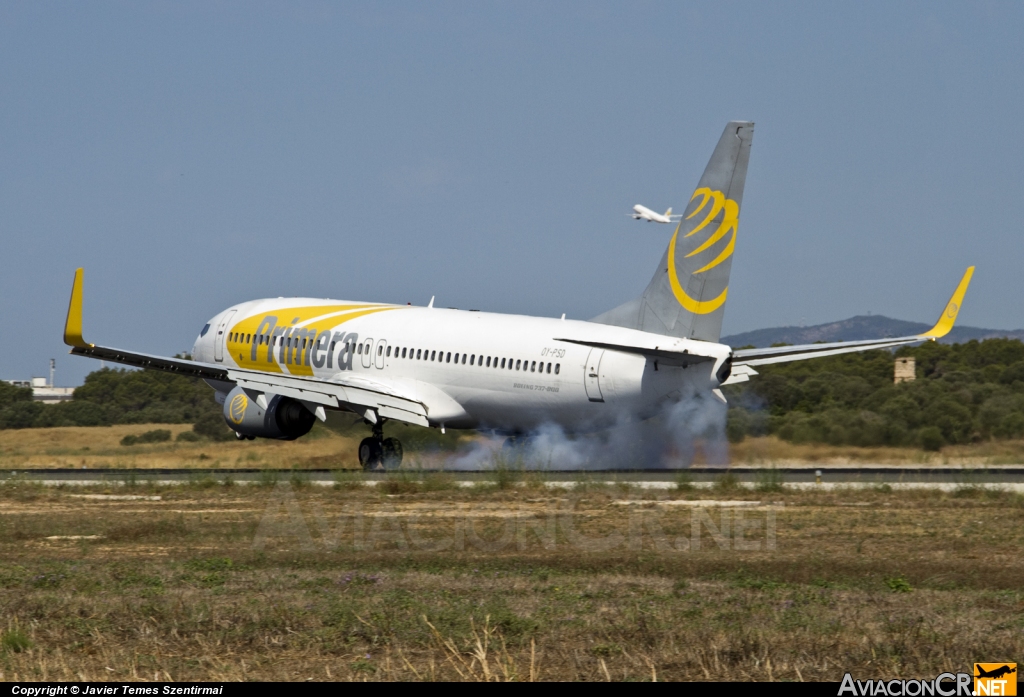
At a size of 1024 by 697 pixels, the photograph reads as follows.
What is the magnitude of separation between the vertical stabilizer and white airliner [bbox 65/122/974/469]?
26mm

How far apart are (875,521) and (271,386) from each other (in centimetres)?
1813

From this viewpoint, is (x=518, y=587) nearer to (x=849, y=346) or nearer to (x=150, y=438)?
(x=849, y=346)

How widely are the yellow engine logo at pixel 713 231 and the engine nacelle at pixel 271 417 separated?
39.3 ft

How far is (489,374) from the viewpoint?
35.1 metres

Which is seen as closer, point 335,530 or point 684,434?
point 335,530

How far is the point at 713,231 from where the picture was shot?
3144cm

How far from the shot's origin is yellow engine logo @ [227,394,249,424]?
1503 inches

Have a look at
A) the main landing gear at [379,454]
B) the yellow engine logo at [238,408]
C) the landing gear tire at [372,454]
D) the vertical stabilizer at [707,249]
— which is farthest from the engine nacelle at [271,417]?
the vertical stabilizer at [707,249]

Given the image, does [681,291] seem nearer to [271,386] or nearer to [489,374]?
[489,374]

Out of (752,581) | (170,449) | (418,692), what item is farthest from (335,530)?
(170,449)

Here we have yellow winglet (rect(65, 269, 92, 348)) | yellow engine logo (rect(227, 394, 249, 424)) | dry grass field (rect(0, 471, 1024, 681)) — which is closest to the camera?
dry grass field (rect(0, 471, 1024, 681))

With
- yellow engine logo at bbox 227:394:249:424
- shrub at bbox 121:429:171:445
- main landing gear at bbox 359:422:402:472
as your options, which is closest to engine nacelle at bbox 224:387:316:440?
yellow engine logo at bbox 227:394:249:424

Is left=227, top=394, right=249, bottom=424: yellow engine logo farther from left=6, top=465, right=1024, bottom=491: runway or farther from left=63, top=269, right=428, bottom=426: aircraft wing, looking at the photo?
left=6, top=465, right=1024, bottom=491: runway

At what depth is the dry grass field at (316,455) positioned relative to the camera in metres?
36.2
